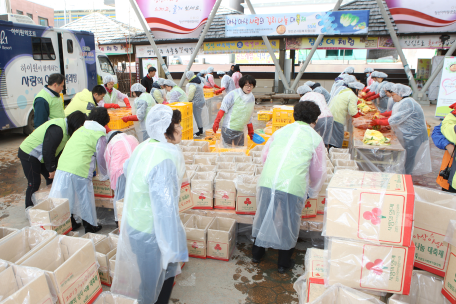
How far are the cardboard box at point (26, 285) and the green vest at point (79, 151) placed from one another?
64.0 inches

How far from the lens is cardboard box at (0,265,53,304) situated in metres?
2.01

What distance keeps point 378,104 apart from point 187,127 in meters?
6.50

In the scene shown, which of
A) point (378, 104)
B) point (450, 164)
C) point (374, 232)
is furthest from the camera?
point (378, 104)

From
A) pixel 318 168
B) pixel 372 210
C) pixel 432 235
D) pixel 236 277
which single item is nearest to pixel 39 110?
pixel 236 277

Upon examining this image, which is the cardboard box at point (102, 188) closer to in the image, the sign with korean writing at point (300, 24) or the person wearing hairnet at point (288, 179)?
the person wearing hairnet at point (288, 179)

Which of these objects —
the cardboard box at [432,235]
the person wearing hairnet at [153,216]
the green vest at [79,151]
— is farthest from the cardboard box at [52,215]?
the cardboard box at [432,235]

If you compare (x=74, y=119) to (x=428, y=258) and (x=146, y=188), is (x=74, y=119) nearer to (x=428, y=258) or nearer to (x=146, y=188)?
(x=146, y=188)

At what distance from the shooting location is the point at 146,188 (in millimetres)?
2320

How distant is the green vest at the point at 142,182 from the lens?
7.54ft

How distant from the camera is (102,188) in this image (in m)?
4.21

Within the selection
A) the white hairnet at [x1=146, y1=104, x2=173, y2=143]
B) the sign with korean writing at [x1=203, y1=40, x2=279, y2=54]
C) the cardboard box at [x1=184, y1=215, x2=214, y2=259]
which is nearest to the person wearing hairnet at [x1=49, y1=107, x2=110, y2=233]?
the cardboard box at [x1=184, y1=215, x2=214, y2=259]

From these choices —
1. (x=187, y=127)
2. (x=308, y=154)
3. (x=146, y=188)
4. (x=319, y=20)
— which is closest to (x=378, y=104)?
(x=319, y=20)

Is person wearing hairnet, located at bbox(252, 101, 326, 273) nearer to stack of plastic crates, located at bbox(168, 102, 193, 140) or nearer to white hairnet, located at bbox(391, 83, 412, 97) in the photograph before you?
white hairnet, located at bbox(391, 83, 412, 97)

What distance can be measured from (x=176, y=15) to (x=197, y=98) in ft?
14.5
